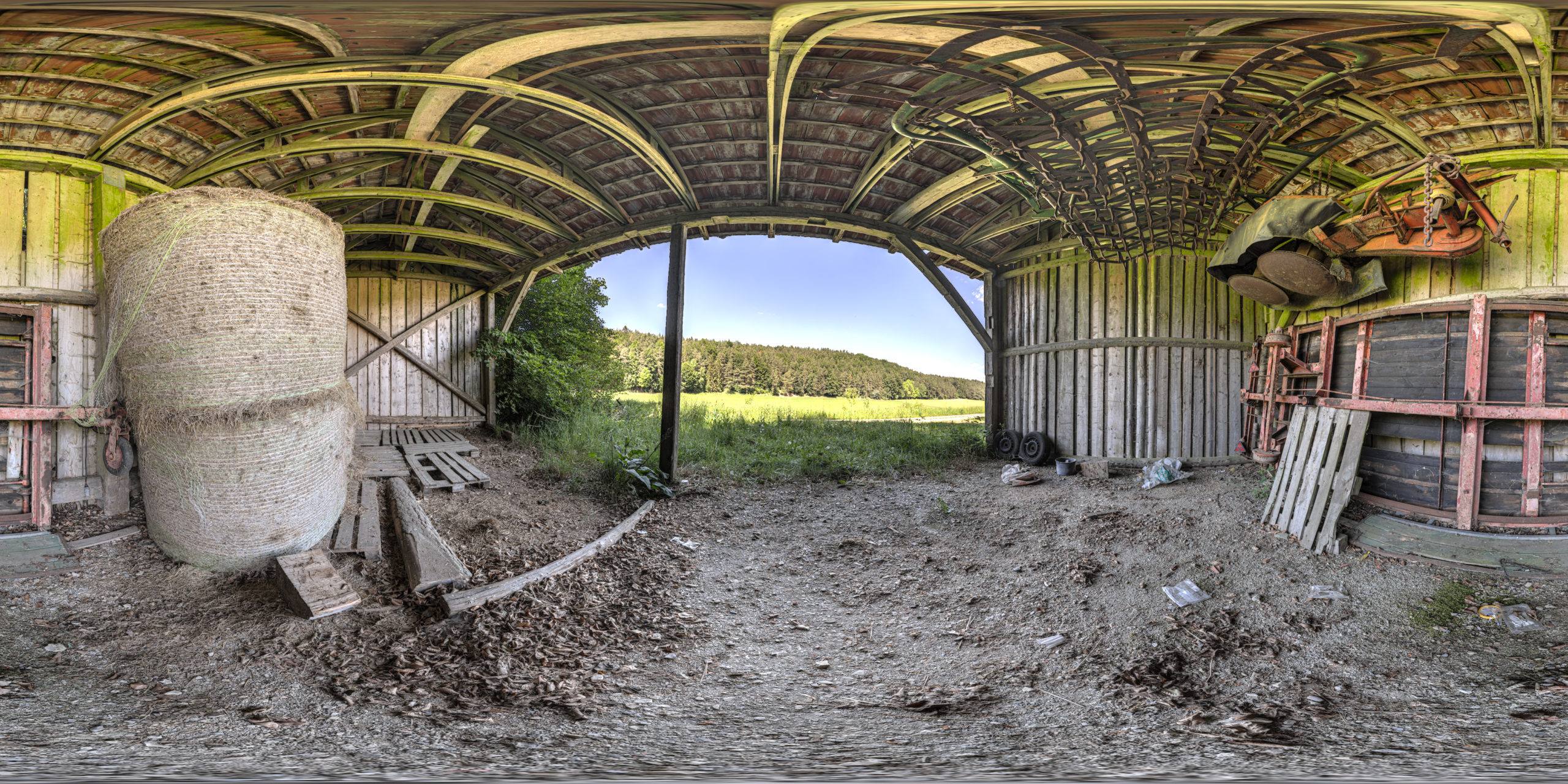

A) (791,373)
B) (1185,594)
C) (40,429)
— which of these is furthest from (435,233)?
(791,373)

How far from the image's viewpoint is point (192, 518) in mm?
3170

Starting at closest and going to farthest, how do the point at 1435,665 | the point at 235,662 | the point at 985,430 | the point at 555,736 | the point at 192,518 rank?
the point at 555,736 < the point at 235,662 < the point at 1435,665 < the point at 192,518 < the point at 985,430

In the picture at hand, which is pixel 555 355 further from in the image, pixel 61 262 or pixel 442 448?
pixel 61 262

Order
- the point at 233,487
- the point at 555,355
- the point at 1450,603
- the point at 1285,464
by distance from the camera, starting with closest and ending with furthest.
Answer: the point at 233,487 → the point at 1450,603 → the point at 1285,464 → the point at 555,355

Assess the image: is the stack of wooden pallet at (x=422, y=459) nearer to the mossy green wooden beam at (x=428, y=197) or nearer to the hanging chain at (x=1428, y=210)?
the mossy green wooden beam at (x=428, y=197)

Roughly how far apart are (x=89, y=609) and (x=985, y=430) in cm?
877

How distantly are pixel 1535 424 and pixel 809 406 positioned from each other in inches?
529

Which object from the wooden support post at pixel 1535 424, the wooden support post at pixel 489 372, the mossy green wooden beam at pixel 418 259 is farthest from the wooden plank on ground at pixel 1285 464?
the wooden support post at pixel 489 372

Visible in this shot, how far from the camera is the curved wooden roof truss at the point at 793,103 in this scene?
95.7 inches

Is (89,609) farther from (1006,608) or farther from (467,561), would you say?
(1006,608)

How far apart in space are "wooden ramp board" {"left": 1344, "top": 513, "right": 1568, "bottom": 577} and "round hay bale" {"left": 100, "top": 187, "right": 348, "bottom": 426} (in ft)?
22.2

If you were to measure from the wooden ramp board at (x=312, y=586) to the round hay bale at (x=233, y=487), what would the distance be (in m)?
0.20

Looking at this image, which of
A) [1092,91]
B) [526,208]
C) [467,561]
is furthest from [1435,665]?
[526,208]

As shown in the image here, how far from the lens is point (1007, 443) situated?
8344mm
